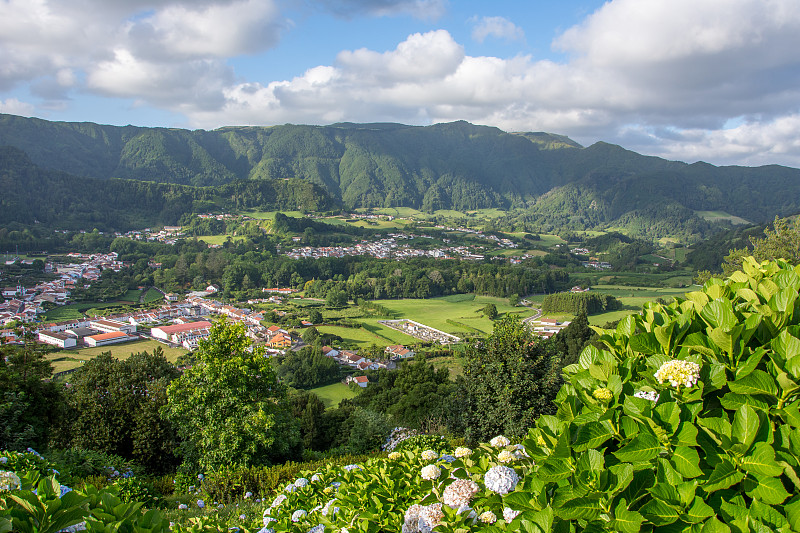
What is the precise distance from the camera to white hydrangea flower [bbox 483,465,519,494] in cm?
235

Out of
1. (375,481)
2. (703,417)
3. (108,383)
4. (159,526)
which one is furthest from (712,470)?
(108,383)

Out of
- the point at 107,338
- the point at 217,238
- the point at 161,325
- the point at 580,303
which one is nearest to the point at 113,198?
the point at 217,238

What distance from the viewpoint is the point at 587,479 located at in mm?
1932

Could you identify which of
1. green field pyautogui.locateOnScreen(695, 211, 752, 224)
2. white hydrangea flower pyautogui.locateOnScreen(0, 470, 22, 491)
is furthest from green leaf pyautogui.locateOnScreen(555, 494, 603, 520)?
green field pyautogui.locateOnScreen(695, 211, 752, 224)

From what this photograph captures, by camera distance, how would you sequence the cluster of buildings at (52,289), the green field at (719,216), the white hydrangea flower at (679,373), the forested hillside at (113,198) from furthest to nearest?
the green field at (719,216), the forested hillside at (113,198), the cluster of buildings at (52,289), the white hydrangea flower at (679,373)

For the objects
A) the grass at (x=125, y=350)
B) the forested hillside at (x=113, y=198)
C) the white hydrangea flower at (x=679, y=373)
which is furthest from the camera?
the forested hillside at (x=113, y=198)

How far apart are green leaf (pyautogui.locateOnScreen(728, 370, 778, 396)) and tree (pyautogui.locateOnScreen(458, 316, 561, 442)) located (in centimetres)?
807

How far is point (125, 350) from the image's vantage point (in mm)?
33562

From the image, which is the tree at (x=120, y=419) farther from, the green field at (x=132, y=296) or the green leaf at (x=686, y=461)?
the green field at (x=132, y=296)

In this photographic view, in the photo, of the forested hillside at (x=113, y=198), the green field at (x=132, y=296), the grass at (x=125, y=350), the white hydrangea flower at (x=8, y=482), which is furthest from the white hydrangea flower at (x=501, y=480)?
the forested hillside at (x=113, y=198)

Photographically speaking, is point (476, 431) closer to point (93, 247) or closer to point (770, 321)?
point (770, 321)

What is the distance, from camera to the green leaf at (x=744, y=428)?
1736mm

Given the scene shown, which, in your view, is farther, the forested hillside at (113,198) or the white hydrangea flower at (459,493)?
the forested hillside at (113,198)

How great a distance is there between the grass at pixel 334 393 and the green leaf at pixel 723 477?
24738 mm
